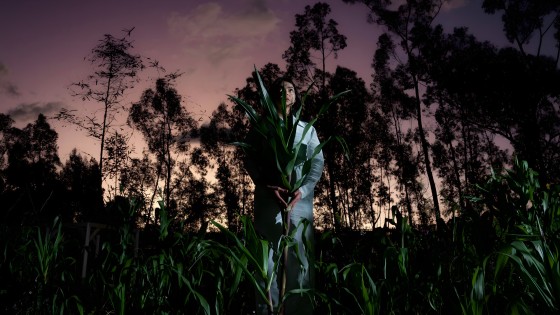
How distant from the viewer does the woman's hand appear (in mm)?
1741

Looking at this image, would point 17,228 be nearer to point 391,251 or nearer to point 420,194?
point 391,251

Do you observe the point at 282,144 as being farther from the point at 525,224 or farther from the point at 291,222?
the point at 525,224

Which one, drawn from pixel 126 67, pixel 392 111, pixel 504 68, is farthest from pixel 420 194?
pixel 126 67

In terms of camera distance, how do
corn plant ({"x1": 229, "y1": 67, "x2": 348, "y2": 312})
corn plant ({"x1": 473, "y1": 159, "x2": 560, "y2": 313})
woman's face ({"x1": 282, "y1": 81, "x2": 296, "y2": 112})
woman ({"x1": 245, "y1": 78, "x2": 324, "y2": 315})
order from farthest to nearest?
woman's face ({"x1": 282, "y1": 81, "x2": 296, "y2": 112})
woman ({"x1": 245, "y1": 78, "x2": 324, "y2": 315})
corn plant ({"x1": 229, "y1": 67, "x2": 348, "y2": 312})
corn plant ({"x1": 473, "y1": 159, "x2": 560, "y2": 313})

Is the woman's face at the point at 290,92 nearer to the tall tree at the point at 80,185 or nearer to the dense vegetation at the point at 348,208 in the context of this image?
the dense vegetation at the point at 348,208

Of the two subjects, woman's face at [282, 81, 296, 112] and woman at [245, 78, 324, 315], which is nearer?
woman at [245, 78, 324, 315]

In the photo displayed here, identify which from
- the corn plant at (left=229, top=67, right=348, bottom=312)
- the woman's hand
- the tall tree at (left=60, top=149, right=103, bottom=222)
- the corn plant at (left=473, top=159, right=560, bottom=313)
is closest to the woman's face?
the corn plant at (left=229, top=67, right=348, bottom=312)

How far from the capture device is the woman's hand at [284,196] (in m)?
1.74

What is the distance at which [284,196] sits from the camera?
5.96 feet

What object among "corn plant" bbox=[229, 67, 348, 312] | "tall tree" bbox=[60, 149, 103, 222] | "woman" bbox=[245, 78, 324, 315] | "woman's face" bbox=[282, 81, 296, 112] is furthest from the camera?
"tall tree" bbox=[60, 149, 103, 222]

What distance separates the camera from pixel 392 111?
32.4 metres

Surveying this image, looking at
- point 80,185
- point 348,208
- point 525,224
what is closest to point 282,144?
point 525,224

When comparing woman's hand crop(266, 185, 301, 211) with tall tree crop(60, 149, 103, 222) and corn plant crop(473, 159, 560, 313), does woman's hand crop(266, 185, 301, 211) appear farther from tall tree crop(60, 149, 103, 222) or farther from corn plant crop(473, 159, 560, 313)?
tall tree crop(60, 149, 103, 222)

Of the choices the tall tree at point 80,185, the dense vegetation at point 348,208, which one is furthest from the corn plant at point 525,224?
the tall tree at point 80,185
